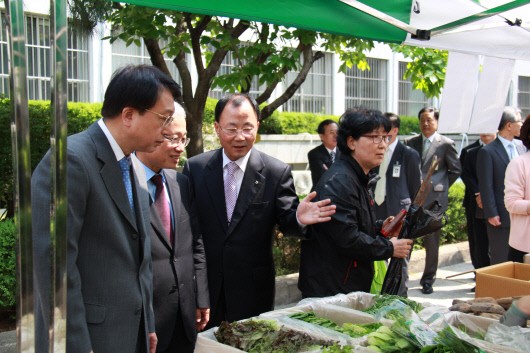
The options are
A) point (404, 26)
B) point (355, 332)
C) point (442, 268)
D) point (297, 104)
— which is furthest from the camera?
point (297, 104)

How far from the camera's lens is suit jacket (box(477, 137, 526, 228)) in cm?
638

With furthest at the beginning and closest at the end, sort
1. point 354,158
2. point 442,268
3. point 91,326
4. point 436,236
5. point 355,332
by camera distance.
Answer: point 442,268, point 436,236, point 354,158, point 355,332, point 91,326

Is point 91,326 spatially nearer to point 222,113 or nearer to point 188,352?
point 188,352

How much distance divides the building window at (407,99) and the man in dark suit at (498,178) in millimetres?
14839

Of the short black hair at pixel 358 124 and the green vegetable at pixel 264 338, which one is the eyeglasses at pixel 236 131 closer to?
the short black hair at pixel 358 124

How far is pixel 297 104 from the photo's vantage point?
18344 millimetres

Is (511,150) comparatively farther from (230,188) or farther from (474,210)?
(230,188)

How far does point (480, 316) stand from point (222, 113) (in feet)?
5.58

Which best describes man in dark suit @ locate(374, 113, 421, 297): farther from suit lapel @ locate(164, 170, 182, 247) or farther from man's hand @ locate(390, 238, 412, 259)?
suit lapel @ locate(164, 170, 182, 247)

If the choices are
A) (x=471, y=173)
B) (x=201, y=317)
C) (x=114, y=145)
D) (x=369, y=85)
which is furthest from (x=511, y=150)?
(x=369, y=85)

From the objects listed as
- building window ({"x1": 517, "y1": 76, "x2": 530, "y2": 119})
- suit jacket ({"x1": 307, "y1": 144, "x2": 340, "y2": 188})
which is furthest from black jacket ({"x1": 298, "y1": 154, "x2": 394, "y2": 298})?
building window ({"x1": 517, "y1": 76, "x2": 530, "y2": 119})

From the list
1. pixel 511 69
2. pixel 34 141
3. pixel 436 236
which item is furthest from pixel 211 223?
pixel 34 141

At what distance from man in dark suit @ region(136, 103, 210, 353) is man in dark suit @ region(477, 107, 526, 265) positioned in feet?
12.9

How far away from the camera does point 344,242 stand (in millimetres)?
3324
